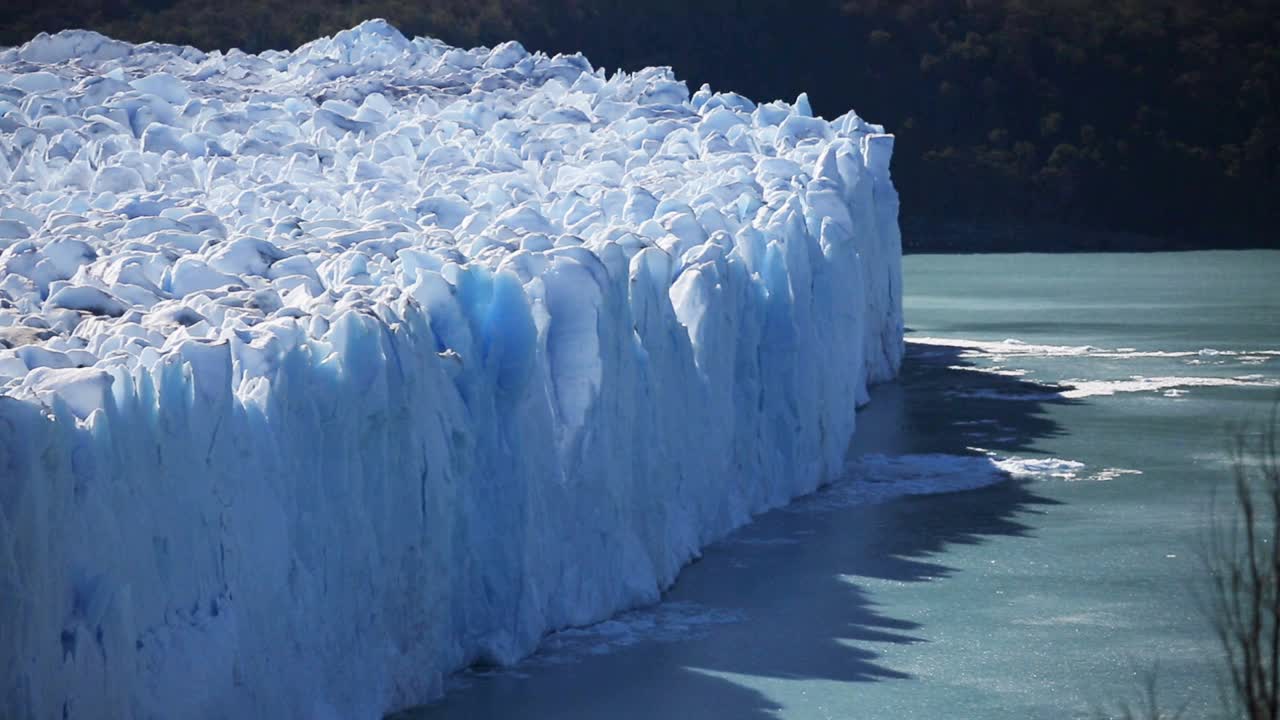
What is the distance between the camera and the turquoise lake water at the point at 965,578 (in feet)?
19.7

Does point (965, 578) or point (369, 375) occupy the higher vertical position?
point (369, 375)

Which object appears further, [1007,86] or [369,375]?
[1007,86]

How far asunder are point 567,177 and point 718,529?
95.8 inches

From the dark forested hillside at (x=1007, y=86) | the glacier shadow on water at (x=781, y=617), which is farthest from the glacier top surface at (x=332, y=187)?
the dark forested hillside at (x=1007, y=86)

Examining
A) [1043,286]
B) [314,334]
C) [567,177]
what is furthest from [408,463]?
[1043,286]

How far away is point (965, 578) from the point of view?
25.1 ft

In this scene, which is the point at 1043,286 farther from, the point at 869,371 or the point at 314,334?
the point at 314,334

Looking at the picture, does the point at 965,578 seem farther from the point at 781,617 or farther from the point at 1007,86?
the point at 1007,86

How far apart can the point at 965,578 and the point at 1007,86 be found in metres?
27.7

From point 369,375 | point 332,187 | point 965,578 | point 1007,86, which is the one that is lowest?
point 965,578

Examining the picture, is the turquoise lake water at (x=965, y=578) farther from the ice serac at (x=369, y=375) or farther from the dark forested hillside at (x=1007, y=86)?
the dark forested hillside at (x=1007, y=86)

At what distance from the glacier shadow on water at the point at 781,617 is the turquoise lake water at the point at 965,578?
1 centimetres

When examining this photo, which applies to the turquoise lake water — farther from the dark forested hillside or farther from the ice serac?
the dark forested hillside

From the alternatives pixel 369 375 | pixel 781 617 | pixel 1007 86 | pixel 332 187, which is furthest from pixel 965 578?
pixel 1007 86
